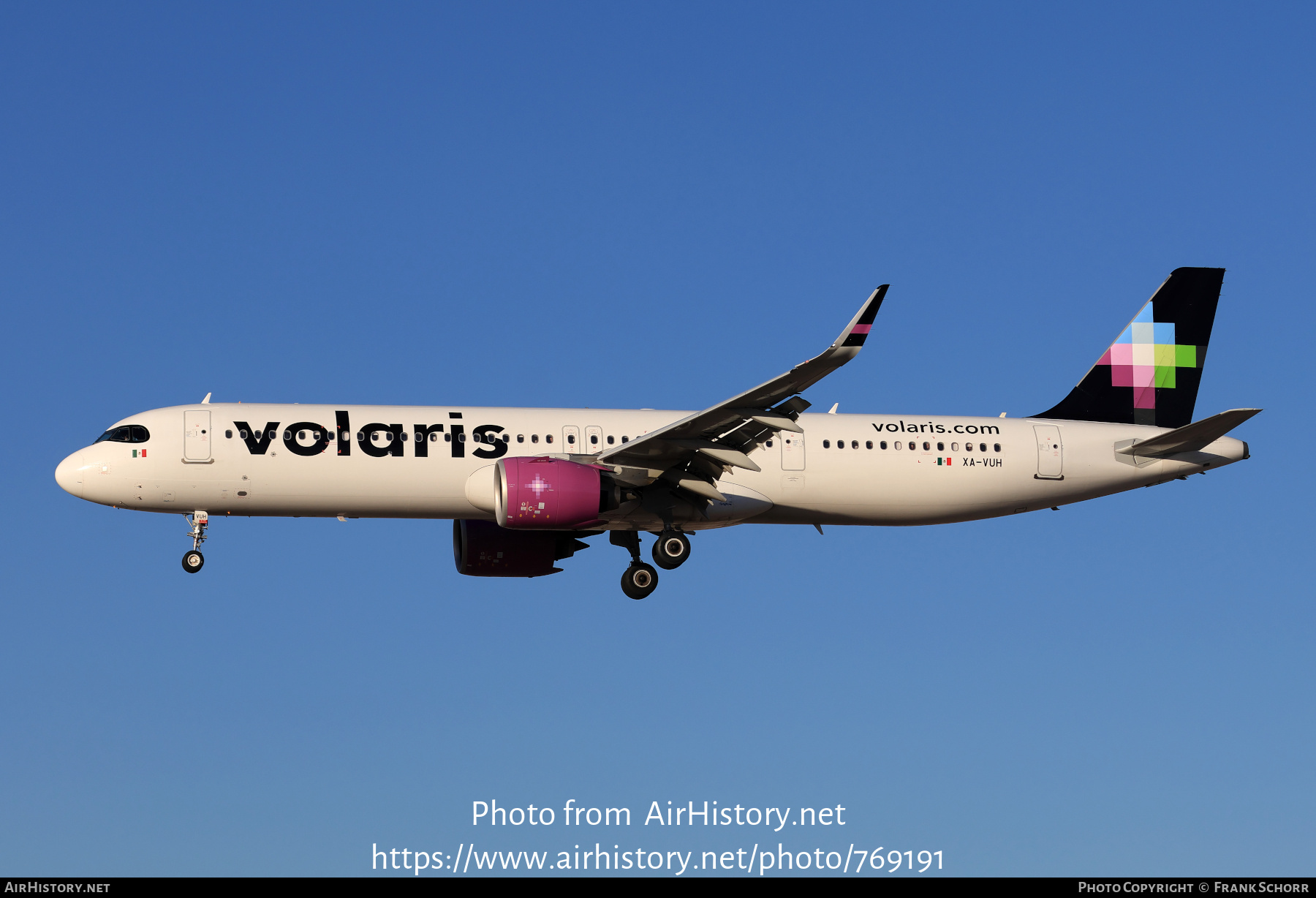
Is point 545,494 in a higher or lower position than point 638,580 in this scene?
higher

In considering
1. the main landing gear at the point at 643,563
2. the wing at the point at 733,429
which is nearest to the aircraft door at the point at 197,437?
the wing at the point at 733,429

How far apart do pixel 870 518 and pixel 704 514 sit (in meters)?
4.12

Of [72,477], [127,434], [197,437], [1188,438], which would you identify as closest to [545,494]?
[197,437]

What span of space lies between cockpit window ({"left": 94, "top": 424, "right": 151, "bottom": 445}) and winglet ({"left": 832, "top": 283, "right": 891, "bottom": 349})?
15867mm

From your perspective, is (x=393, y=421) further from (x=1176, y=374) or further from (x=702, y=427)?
(x=1176, y=374)

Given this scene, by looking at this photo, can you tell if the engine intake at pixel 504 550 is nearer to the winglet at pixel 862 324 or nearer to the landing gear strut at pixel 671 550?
the landing gear strut at pixel 671 550

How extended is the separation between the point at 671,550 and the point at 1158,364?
14.5m

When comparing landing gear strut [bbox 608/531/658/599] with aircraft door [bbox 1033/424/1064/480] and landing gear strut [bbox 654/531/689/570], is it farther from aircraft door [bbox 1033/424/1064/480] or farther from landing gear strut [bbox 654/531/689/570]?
aircraft door [bbox 1033/424/1064/480]

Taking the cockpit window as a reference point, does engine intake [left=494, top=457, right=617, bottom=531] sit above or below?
below

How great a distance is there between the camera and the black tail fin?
134 ft

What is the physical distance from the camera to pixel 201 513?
35.1 meters

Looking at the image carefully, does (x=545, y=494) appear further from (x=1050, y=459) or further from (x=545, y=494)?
(x=1050, y=459)

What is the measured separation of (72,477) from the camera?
1375 inches

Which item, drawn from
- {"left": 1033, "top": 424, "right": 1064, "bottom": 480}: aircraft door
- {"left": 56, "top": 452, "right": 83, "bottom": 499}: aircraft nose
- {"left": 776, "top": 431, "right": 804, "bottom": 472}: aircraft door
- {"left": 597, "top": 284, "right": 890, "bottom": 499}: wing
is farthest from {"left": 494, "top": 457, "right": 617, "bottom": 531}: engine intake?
{"left": 1033, "top": 424, "right": 1064, "bottom": 480}: aircraft door
